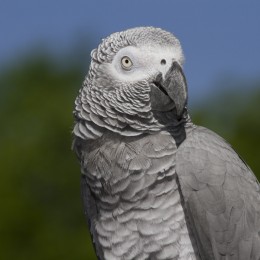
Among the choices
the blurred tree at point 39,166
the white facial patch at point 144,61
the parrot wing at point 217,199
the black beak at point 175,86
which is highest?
the white facial patch at point 144,61

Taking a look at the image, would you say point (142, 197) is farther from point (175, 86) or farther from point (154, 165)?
point (175, 86)

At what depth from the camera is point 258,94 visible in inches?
1438

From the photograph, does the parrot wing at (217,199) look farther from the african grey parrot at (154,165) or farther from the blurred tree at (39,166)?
the blurred tree at (39,166)

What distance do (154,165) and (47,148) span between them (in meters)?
31.2

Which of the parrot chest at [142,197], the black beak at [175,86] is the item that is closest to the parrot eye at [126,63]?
the black beak at [175,86]

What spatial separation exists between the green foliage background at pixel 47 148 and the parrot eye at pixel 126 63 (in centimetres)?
2369

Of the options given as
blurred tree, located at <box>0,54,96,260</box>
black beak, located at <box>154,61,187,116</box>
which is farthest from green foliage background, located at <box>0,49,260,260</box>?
black beak, located at <box>154,61,187,116</box>

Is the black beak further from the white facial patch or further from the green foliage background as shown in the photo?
the green foliage background

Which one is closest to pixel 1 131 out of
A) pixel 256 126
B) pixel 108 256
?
pixel 256 126

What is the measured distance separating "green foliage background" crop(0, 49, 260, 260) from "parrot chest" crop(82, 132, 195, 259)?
76.9ft

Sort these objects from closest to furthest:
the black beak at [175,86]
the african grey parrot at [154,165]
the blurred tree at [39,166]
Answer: the black beak at [175,86]
the african grey parrot at [154,165]
the blurred tree at [39,166]

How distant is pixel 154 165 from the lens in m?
6.68

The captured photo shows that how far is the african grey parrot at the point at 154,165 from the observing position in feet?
21.8

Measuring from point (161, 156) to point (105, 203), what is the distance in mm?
572
